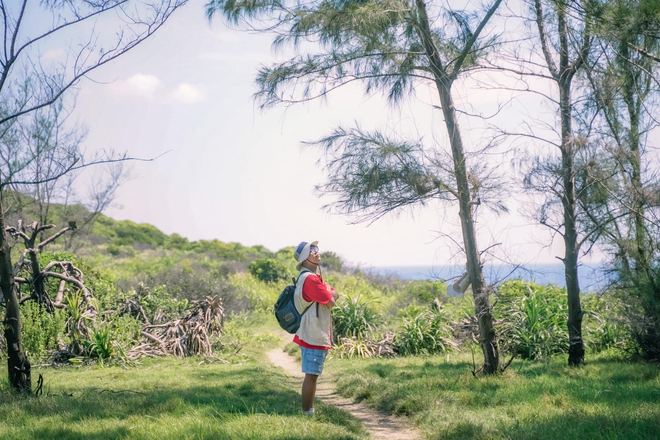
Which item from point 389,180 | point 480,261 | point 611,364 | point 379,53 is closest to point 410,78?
point 379,53

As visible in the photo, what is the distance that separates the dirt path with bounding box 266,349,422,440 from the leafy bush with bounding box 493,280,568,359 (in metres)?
3.65

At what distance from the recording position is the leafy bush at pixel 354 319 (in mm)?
12594

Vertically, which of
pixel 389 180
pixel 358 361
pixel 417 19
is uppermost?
pixel 417 19

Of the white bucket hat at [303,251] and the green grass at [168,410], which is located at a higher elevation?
the white bucket hat at [303,251]

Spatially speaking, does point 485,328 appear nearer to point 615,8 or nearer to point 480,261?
point 480,261

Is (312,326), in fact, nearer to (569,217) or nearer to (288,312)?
(288,312)

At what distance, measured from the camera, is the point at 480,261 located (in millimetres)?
7902

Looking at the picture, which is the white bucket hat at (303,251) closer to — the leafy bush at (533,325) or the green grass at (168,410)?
the green grass at (168,410)

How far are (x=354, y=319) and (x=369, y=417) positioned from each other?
6.28 m

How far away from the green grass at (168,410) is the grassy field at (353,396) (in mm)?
11

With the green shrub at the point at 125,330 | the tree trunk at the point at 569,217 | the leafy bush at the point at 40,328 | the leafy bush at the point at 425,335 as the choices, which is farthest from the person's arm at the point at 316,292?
the leafy bush at the point at 40,328

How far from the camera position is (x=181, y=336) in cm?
1151

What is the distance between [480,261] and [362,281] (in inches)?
571

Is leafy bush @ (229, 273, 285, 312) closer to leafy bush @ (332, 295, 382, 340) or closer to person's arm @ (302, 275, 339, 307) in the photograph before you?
leafy bush @ (332, 295, 382, 340)
